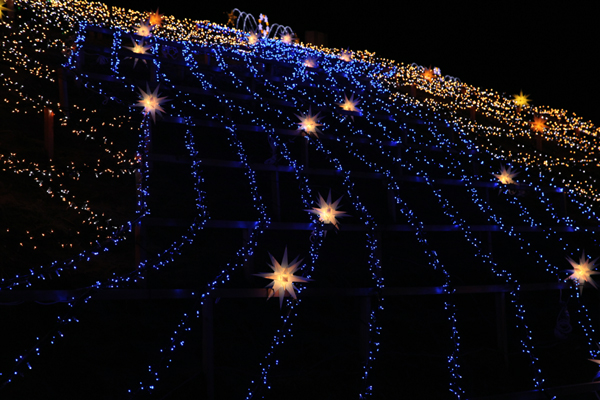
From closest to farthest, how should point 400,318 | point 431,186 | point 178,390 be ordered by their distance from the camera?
point 178,390 < point 400,318 < point 431,186

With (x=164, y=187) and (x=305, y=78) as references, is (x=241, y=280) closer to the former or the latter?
(x=164, y=187)

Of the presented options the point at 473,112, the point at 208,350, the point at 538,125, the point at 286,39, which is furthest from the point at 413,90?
the point at 208,350

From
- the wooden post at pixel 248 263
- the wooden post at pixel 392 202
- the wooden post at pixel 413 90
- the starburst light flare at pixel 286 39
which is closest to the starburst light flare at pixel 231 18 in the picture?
the starburst light flare at pixel 286 39

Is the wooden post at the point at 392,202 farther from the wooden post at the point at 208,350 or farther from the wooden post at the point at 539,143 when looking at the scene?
the wooden post at the point at 539,143

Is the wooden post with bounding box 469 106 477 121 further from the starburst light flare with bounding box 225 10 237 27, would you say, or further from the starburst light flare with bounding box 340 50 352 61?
the starburst light flare with bounding box 225 10 237 27

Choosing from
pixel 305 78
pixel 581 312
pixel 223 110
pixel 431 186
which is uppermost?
pixel 305 78

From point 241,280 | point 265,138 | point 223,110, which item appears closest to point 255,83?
point 223,110
